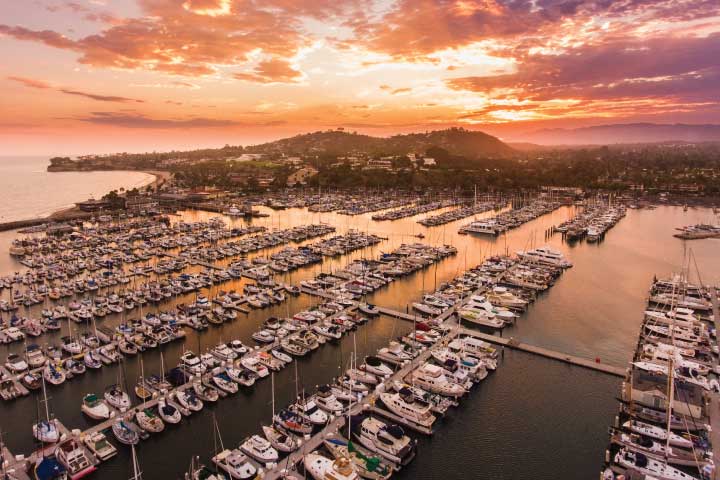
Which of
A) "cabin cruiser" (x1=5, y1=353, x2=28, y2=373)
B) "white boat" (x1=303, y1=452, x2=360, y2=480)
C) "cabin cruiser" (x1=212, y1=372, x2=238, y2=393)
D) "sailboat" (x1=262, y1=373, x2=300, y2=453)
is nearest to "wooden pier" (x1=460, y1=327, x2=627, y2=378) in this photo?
"sailboat" (x1=262, y1=373, x2=300, y2=453)

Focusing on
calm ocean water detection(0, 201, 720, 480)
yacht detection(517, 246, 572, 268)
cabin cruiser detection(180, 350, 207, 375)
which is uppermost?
yacht detection(517, 246, 572, 268)

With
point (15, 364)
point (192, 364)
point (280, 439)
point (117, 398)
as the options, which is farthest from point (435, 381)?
point (15, 364)

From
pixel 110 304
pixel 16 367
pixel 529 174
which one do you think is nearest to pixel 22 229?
pixel 110 304

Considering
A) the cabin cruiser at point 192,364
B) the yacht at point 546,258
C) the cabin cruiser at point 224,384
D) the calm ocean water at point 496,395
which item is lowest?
the calm ocean water at point 496,395

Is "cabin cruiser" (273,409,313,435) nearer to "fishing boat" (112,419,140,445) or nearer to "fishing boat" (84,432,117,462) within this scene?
"fishing boat" (112,419,140,445)

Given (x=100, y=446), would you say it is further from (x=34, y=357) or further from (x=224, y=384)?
(x=34, y=357)

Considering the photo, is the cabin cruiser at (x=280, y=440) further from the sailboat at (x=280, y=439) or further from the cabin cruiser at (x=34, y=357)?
the cabin cruiser at (x=34, y=357)

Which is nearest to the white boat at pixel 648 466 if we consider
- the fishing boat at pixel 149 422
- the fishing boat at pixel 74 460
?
the fishing boat at pixel 149 422

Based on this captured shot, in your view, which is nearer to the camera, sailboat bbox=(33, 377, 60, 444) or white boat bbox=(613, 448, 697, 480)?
white boat bbox=(613, 448, 697, 480)
